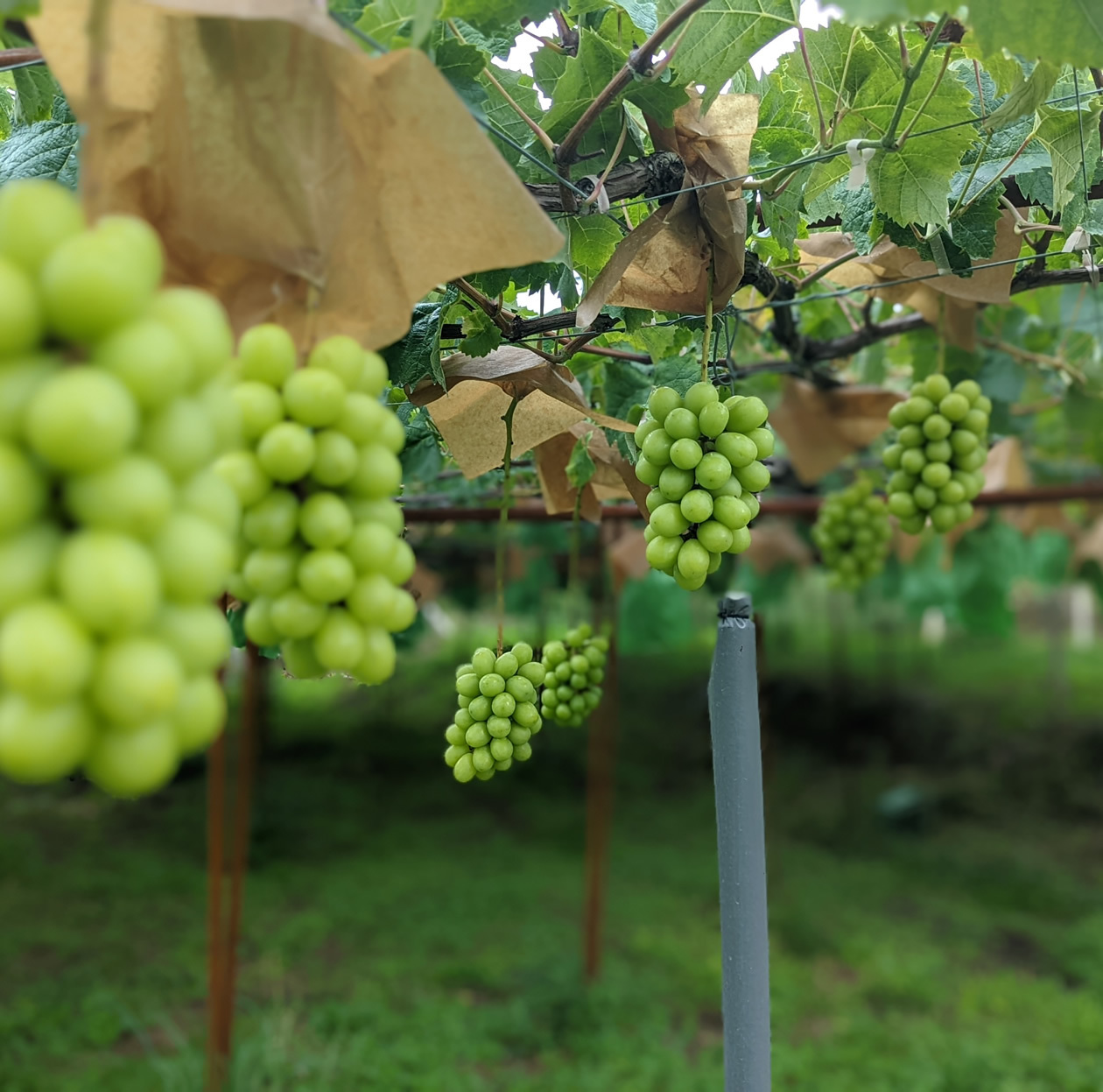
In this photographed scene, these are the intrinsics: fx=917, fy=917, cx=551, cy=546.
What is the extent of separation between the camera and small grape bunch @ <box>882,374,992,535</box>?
148 cm

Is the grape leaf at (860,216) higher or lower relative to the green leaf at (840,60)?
lower

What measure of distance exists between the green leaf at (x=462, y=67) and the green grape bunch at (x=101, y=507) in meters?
0.50

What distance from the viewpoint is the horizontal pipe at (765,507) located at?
238 cm

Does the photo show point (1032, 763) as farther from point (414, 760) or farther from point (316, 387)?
point (316, 387)

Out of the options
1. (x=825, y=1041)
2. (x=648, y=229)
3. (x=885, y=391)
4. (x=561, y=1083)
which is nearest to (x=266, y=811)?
(x=561, y=1083)

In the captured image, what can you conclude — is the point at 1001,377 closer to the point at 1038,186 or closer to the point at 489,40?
the point at 1038,186

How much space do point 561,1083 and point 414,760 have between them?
421 centimetres

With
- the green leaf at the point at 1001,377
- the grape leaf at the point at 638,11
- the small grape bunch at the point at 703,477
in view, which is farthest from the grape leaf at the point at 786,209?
the green leaf at the point at 1001,377

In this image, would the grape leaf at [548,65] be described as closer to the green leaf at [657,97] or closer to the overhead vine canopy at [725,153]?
the overhead vine canopy at [725,153]

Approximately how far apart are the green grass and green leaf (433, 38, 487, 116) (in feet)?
9.68

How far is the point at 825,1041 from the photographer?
133 inches

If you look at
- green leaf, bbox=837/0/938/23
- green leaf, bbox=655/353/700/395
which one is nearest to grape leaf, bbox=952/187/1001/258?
green leaf, bbox=655/353/700/395

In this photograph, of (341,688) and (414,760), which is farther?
(341,688)

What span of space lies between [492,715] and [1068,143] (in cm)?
99
